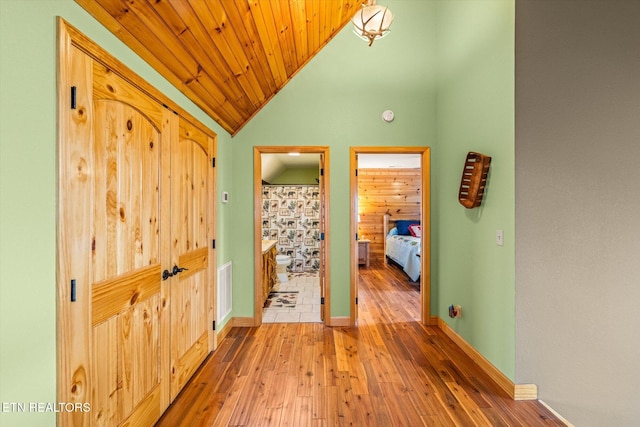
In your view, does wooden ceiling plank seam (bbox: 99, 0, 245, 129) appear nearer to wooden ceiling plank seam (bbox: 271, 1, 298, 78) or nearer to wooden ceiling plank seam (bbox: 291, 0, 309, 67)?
wooden ceiling plank seam (bbox: 271, 1, 298, 78)

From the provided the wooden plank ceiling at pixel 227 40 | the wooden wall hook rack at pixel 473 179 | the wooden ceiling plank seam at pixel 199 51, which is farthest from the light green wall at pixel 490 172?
the wooden ceiling plank seam at pixel 199 51

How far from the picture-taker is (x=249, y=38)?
6.93 feet

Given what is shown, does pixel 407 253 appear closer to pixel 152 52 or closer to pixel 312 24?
pixel 312 24

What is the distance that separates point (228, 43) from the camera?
6.49 feet

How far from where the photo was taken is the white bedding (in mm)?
5158

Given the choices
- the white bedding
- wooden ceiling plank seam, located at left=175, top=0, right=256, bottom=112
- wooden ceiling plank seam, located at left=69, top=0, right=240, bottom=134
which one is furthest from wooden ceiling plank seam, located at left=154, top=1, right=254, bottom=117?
the white bedding

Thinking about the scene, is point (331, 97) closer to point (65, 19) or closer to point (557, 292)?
point (65, 19)

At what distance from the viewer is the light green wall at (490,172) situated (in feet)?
6.77

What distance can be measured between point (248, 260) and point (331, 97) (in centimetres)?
207

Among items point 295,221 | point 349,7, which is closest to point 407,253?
point 295,221

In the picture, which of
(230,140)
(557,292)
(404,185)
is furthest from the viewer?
(404,185)

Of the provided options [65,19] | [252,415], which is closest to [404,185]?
[252,415]

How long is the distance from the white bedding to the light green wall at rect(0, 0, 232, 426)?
4842 millimetres

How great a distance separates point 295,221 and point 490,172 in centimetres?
464
